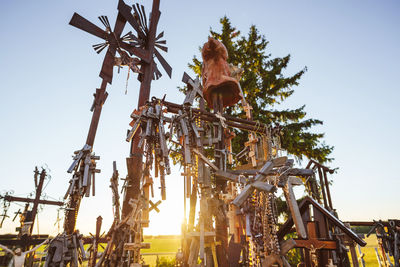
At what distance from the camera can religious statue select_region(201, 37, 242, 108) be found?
22.4 ft

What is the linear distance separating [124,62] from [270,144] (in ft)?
17.5

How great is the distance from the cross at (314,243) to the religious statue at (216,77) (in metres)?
4.29

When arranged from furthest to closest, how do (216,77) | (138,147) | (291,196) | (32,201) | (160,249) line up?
(160,249)
(32,201)
(216,77)
(138,147)
(291,196)

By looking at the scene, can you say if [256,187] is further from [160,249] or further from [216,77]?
[160,249]

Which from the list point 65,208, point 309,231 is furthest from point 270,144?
point 65,208

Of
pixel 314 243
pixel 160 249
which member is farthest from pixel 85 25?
pixel 160 249

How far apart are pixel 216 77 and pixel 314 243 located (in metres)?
5.21

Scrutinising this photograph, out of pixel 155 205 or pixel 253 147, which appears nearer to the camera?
pixel 155 205

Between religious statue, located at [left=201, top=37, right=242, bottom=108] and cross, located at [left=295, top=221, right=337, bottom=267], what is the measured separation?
429 cm

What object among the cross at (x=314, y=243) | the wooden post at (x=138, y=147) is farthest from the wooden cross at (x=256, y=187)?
the wooden post at (x=138, y=147)

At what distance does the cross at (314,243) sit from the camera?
4874 mm

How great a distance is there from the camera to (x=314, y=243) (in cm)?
505

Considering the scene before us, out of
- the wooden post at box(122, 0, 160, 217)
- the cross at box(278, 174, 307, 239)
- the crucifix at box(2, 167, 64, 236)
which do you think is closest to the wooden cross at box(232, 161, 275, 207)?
the cross at box(278, 174, 307, 239)

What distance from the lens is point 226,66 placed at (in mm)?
7199
